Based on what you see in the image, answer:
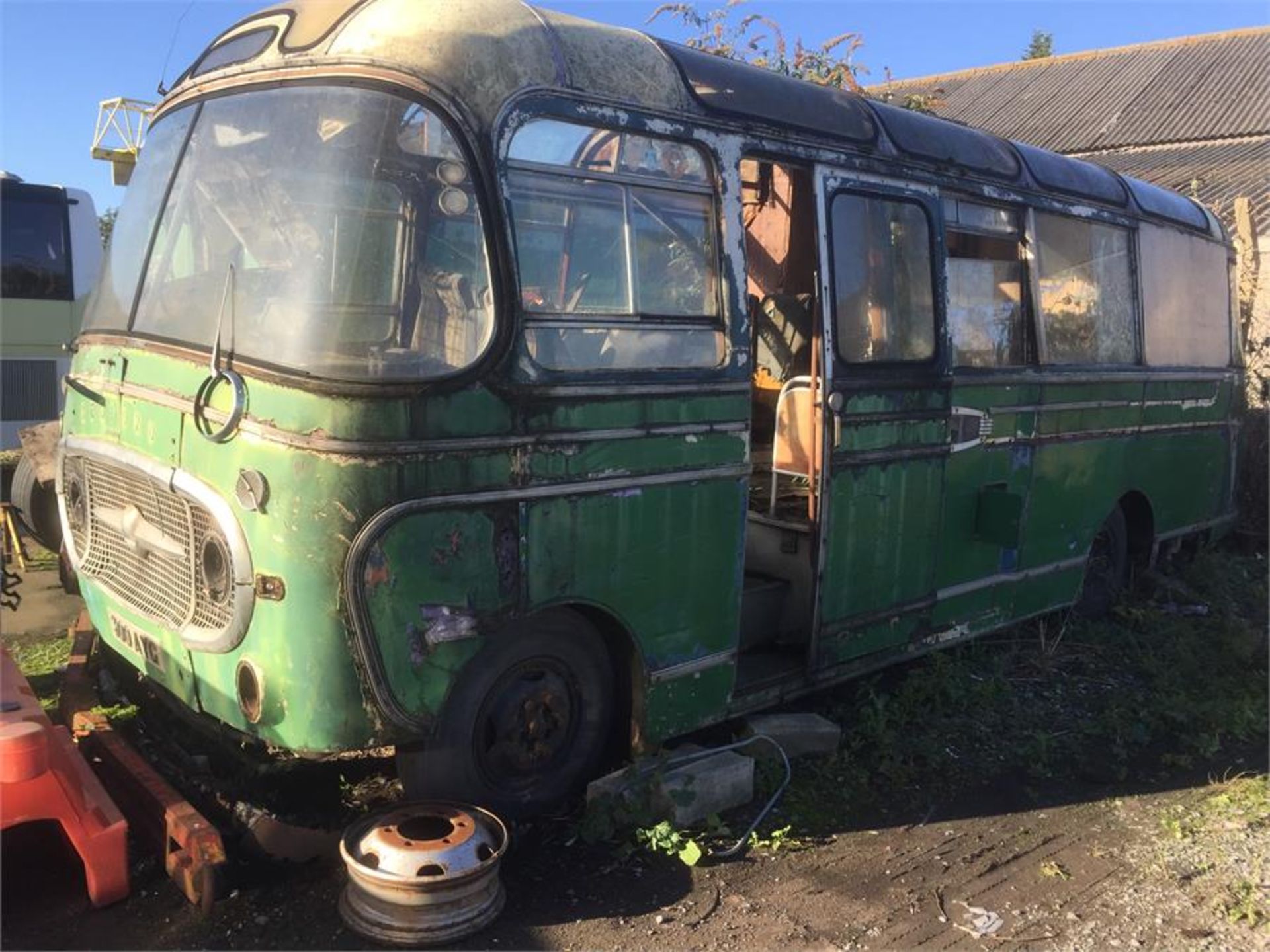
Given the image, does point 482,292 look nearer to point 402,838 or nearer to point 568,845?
point 402,838

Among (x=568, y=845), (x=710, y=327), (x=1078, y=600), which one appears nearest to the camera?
(x=568, y=845)

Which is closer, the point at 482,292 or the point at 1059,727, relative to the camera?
the point at 482,292

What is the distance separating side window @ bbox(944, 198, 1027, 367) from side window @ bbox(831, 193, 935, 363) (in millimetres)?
230

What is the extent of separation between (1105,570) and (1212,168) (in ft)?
44.1

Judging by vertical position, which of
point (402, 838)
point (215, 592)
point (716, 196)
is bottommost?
point (402, 838)

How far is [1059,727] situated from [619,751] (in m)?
2.55

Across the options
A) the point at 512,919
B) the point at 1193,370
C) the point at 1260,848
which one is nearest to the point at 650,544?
the point at 512,919

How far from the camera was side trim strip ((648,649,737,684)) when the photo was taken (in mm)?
4062

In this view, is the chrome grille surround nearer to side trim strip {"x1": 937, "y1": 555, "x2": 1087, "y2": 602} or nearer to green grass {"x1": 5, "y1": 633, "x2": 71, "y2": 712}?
green grass {"x1": 5, "y1": 633, "x2": 71, "y2": 712}

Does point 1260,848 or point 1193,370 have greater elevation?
point 1193,370

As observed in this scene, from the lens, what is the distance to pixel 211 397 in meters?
3.41

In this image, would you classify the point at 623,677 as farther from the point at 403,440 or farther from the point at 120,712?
the point at 120,712

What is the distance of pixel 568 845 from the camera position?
3.85 m

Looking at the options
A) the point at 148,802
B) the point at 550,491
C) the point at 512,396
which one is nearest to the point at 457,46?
the point at 512,396
